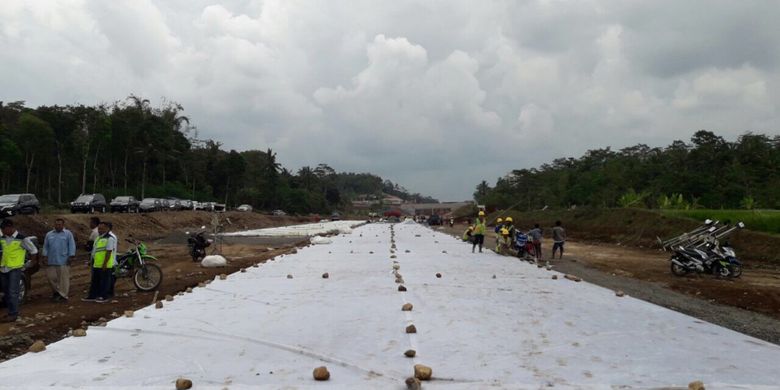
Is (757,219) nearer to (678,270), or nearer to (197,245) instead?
(678,270)

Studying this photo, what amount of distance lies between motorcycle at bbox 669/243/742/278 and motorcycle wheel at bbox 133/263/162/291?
11181mm

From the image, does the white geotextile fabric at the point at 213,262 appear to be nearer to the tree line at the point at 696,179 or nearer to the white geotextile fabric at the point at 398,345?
the white geotextile fabric at the point at 398,345

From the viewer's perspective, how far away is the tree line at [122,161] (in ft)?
129

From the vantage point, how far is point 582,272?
13586mm

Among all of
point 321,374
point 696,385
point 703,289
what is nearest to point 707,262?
point 703,289

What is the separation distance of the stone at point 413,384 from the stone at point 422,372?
153 mm

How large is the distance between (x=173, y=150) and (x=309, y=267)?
159 feet

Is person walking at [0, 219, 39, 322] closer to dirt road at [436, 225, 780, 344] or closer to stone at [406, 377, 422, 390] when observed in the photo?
stone at [406, 377, 422, 390]

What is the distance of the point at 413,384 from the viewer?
382 cm

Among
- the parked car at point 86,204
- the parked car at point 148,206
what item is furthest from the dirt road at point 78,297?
the parked car at point 148,206

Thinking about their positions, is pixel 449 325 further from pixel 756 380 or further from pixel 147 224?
pixel 147 224

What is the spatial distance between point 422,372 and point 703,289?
8835 millimetres

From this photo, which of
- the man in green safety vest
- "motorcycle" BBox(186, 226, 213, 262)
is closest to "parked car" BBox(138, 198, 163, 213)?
"motorcycle" BBox(186, 226, 213, 262)

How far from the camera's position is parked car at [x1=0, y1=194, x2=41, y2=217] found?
73.2 feet
